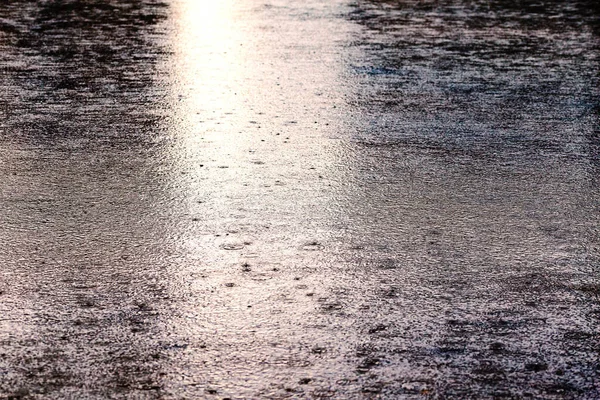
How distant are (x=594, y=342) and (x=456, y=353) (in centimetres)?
65

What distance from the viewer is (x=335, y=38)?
13211 millimetres

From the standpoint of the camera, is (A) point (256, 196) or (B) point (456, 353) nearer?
(B) point (456, 353)

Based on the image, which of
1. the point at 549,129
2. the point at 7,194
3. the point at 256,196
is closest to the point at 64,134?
the point at 7,194

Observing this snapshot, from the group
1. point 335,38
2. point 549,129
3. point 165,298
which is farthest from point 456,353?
point 335,38

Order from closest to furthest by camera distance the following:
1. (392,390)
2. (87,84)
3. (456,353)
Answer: (392,390), (456,353), (87,84)

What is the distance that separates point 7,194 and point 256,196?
1.65 meters

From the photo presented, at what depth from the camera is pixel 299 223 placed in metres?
6.20

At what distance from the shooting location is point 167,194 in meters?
6.77

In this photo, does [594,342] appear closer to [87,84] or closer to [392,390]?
[392,390]

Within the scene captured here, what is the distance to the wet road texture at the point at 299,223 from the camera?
4.37 metres

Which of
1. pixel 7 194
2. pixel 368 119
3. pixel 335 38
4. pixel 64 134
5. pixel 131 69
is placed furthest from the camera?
pixel 335 38

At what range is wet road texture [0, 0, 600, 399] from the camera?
14.3 ft

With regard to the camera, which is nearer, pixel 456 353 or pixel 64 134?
pixel 456 353

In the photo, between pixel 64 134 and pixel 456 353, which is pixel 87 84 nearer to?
pixel 64 134
